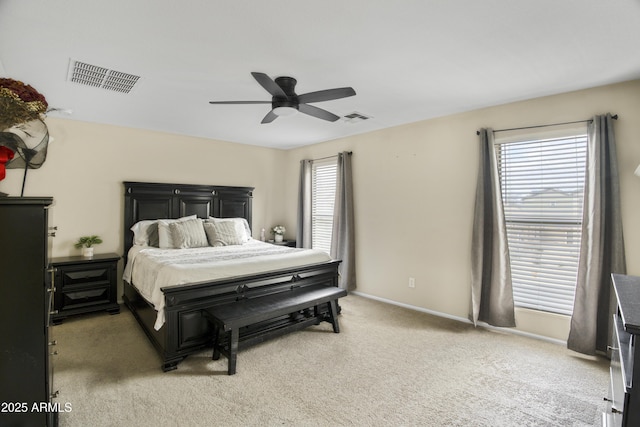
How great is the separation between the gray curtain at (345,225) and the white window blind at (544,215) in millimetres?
2120

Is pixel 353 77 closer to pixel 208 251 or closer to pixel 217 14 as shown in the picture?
pixel 217 14

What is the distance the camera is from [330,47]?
2232mm

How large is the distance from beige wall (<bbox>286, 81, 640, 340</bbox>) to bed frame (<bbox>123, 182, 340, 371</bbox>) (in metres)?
1.05

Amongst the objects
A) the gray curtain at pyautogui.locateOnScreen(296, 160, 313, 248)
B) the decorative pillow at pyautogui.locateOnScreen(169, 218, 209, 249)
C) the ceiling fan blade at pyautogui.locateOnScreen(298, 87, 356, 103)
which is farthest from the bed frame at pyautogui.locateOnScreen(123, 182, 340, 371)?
the ceiling fan blade at pyautogui.locateOnScreen(298, 87, 356, 103)

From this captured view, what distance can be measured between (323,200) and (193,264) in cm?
291

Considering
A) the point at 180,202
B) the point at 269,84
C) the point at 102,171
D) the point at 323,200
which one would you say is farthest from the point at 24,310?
the point at 323,200

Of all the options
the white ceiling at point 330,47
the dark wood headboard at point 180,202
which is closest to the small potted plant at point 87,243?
the dark wood headboard at point 180,202

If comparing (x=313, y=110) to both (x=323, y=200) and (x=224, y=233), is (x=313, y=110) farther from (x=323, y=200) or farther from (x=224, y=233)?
(x=323, y=200)

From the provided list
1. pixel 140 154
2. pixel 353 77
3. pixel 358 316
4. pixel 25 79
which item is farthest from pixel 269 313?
pixel 140 154

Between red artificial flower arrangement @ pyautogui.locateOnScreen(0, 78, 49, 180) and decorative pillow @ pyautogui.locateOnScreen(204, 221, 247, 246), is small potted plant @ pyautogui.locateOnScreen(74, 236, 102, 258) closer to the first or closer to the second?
decorative pillow @ pyautogui.locateOnScreen(204, 221, 247, 246)

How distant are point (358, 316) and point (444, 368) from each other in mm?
1379

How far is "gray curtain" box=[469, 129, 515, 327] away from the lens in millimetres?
3375

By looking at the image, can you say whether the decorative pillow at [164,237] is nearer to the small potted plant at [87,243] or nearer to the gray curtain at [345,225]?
the small potted plant at [87,243]

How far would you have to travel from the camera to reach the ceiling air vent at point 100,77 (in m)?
2.56
